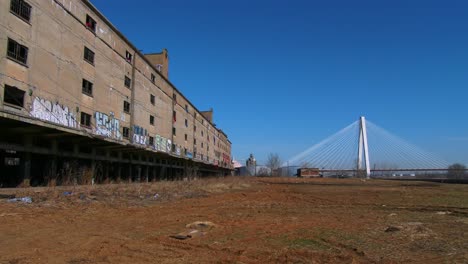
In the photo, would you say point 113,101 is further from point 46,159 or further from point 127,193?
point 127,193

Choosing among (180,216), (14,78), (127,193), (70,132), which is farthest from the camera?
(70,132)

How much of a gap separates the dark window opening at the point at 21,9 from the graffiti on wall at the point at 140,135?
19.1 metres

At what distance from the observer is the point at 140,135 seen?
44.2 metres

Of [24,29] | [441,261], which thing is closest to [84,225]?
[441,261]

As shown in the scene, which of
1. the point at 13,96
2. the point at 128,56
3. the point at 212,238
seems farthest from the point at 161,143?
the point at 212,238

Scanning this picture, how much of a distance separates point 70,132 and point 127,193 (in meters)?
8.92

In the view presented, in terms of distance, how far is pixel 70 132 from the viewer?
2709 centimetres

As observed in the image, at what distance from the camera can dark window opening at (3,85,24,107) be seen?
74.8ft

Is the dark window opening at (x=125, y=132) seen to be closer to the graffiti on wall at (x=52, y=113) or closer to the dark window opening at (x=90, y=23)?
the graffiti on wall at (x=52, y=113)

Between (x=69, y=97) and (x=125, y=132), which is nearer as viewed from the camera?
(x=69, y=97)

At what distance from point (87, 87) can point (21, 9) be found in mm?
8873

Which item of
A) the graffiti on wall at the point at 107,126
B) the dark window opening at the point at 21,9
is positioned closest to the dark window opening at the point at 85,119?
the graffiti on wall at the point at 107,126

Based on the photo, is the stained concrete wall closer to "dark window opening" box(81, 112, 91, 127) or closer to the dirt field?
"dark window opening" box(81, 112, 91, 127)

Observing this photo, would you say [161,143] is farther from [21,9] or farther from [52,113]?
[21,9]
